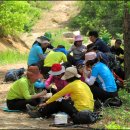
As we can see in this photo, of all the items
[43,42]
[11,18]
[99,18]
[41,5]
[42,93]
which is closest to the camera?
[42,93]

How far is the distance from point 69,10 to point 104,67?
2708cm

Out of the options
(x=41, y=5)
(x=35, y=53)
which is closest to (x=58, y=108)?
(x=35, y=53)

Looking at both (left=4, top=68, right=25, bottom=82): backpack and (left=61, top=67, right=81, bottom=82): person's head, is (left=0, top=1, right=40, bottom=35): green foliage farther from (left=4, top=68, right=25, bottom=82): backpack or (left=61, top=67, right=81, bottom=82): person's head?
(left=61, top=67, right=81, bottom=82): person's head

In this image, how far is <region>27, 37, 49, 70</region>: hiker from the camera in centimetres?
1312

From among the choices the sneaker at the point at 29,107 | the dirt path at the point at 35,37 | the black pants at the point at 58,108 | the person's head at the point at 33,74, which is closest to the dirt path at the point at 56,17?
the dirt path at the point at 35,37

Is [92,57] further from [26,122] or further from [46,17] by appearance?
[46,17]

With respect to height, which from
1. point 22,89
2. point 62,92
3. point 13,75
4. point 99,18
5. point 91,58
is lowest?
point 99,18

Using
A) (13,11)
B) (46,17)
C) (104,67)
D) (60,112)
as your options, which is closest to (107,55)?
(104,67)

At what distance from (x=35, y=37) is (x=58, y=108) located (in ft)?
61.3

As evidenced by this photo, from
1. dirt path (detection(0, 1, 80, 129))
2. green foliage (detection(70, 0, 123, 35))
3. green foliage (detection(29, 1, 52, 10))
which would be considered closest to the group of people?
dirt path (detection(0, 1, 80, 129))

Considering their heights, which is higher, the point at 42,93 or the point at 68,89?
the point at 68,89

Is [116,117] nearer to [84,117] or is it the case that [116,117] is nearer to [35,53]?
[84,117]

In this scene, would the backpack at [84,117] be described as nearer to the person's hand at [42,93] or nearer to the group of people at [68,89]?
the group of people at [68,89]

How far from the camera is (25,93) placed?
10039 millimetres
